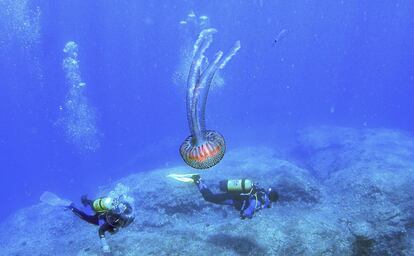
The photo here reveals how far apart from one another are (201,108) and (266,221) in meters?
5.54

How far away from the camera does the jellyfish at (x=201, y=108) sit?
9.37 feet

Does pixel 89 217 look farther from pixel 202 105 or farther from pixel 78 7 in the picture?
pixel 78 7

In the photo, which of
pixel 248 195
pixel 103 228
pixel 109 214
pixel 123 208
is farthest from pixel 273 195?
pixel 103 228

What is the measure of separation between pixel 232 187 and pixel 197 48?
480 centimetres

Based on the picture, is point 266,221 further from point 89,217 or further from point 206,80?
point 206,80

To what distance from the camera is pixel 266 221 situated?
789 cm

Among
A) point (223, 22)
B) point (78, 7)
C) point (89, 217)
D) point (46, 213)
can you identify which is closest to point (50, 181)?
point (46, 213)

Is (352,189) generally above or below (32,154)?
below

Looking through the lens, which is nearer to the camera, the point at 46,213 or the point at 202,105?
the point at 202,105

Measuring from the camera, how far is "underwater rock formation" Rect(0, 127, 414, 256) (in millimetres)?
7254

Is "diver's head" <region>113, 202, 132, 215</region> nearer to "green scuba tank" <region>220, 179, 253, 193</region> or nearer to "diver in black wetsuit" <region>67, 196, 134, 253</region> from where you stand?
"diver in black wetsuit" <region>67, 196, 134, 253</region>

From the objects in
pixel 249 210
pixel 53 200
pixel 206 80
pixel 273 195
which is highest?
pixel 53 200

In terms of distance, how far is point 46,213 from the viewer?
1354 cm

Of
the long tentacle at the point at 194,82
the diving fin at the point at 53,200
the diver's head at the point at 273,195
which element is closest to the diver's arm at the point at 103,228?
the diving fin at the point at 53,200
